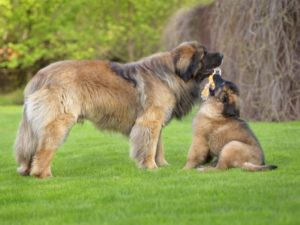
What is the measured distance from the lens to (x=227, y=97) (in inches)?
357

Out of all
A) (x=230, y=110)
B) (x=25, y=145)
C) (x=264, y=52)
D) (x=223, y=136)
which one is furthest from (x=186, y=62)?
(x=264, y=52)

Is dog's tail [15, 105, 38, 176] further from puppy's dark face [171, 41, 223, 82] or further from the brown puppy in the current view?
puppy's dark face [171, 41, 223, 82]

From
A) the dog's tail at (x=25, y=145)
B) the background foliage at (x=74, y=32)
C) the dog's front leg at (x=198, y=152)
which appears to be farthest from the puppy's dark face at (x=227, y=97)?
the background foliage at (x=74, y=32)

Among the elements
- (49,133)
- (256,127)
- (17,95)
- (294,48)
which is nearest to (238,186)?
(49,133)

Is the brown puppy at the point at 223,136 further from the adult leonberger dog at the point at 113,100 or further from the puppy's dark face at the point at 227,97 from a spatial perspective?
the adult leonberger dog at the point at 113,100

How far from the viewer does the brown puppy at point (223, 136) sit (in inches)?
329

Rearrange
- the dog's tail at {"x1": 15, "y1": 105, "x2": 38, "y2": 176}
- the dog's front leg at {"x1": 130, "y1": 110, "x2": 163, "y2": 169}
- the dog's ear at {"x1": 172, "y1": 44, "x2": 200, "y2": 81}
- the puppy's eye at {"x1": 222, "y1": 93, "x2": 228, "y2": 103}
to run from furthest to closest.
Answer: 1. the dog's ear at {"x1": 172, "y1": 44, "x2": 200, "y2": 81}
2. the dog's front leg at {"x1": 130, "y1": 110, "x2": 163, "y2": 169}
3. the puppy's eye at {"x1": 222, "y1": 93, "x2": 228, "y2": 103}
4. the dog's tail at {"x1": 15, "y1": 105, "x2": 38, "y2": 176}

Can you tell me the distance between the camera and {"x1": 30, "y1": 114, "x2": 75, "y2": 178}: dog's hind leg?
8.78 m

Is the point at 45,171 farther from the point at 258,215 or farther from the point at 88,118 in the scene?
the point at 258,215

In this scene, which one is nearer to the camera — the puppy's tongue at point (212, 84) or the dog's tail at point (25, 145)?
the dog's tail at point (25, 145)

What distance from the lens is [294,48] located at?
17547mm

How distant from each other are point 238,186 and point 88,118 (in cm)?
279

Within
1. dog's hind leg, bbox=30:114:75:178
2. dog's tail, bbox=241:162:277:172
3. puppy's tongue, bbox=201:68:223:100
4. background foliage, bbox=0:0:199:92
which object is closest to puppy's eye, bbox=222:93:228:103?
puppy's tongue, bbox=201:68:223:100

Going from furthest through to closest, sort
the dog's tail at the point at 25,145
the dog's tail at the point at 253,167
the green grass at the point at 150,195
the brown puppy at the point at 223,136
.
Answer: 1. the dog's tail at the point at 25,145
2. the brown puppy at the point at 223,136
3. the dog's tail at the point at 253,167
4. the green grass at the point at 150,195
